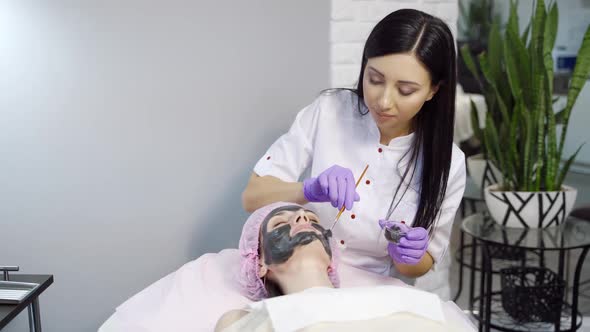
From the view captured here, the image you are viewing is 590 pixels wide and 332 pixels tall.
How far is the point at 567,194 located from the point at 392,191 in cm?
92

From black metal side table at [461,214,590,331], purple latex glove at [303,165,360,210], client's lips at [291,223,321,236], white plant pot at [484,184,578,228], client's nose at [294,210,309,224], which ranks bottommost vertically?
black metal side table at [461,214,590,331]

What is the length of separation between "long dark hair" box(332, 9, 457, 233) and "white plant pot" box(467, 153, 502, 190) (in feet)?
4.04

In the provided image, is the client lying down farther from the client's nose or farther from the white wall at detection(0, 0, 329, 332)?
the white wall at detection(0, 0, 329, 332)

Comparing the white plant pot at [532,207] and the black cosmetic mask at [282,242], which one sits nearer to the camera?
the black cosmetic mask at [282,242]

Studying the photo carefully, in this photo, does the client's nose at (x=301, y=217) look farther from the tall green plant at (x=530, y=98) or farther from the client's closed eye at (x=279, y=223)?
the tall green plant at (x=530, y=98)

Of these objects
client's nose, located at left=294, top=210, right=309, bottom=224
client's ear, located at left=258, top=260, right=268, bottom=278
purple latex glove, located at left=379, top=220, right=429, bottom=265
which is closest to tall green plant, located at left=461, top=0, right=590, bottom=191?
purple latex glove, located at left=379, top=220, right=429, bottom=265

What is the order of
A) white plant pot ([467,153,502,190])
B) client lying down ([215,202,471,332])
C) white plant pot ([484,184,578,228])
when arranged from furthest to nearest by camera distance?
white plant pot ([467,153,502,190]) → white plant pot ([484,184,578,228]) → client lying down ([215,202,471,332])

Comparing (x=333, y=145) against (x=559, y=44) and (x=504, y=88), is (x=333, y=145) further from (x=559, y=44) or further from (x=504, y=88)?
(x=559, y=44)

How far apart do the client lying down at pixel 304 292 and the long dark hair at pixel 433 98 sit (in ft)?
0.85

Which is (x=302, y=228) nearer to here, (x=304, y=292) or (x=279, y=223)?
(x=279, y=223)

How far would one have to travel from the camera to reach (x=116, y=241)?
73.0 inches

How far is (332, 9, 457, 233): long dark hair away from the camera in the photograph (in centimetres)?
136

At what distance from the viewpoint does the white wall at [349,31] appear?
202cm

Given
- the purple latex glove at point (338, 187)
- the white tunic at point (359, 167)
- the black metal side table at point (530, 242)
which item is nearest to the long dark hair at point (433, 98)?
the white tunic at point (359, 167)
